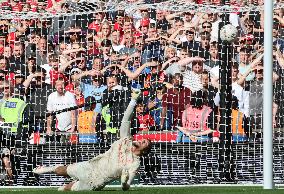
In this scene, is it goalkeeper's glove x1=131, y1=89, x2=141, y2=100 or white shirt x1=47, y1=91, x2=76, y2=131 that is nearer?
goalkeeper's glove x1=131, y1=89, x2=141, y2=100

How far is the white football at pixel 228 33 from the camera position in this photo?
13151 millimetres

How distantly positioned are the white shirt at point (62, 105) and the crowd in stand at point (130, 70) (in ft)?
0.05

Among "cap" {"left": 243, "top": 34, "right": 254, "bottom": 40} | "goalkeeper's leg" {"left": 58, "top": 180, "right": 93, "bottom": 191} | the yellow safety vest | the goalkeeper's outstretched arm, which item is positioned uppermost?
"cap" {"left": 243, "top": 34, "right": 254, "bottom": 40}

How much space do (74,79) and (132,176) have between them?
410 cm

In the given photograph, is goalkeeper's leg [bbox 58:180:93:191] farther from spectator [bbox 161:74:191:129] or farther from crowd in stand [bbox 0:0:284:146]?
spectator [bbox 161:74:191:129]

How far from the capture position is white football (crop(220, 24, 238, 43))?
1315cm

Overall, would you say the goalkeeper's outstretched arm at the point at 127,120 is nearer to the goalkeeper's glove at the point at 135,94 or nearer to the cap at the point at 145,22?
the goalkeeper's glove at the point at 135,94

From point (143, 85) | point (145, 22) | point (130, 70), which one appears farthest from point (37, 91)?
point (145, 22)

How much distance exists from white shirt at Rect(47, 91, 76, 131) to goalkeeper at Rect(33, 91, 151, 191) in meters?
2.69

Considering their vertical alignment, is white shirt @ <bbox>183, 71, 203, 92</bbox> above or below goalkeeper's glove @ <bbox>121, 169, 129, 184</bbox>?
above

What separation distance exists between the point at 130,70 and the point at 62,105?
1.14 meters

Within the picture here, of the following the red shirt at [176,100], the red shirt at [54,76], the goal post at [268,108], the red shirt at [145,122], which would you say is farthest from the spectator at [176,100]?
the goal post at [268,108]

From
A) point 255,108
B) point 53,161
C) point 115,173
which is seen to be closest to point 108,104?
point 53,161

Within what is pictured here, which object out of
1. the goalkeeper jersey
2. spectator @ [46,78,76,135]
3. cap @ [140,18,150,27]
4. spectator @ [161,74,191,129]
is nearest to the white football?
spectator @ [161,74,191,129]
